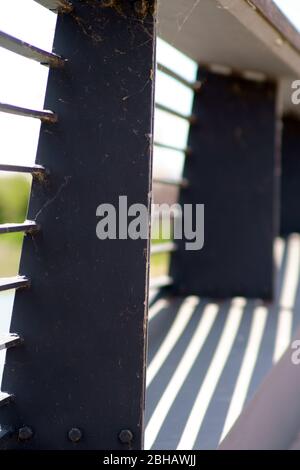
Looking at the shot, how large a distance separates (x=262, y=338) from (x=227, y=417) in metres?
1.22

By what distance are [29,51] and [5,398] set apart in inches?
42.9

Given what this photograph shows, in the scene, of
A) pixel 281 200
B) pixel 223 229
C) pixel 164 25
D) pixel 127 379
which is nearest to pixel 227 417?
pixel 127 379

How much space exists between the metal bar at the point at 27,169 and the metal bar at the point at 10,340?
1.72 feet

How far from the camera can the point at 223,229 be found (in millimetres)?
4859

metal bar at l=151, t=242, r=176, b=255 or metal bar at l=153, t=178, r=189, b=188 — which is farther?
metal bar at l=151, t=242, r=176, b=255

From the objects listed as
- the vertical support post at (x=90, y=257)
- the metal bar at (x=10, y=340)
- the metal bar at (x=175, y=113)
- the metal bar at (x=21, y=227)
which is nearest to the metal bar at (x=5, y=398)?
the vertical support post at (x=90, y=257)

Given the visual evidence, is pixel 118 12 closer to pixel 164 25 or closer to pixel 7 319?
pixel 164 25

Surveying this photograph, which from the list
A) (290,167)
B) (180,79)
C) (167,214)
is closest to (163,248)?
(167,214)

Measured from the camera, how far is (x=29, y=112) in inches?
82.9

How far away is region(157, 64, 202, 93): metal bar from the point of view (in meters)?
3.82

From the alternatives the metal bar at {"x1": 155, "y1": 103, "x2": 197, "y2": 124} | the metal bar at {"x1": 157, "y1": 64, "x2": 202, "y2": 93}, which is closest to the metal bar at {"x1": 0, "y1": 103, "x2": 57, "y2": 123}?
the metal bar at {"x1": 157, "y1": 64, "x2": 202, "y2": 93}

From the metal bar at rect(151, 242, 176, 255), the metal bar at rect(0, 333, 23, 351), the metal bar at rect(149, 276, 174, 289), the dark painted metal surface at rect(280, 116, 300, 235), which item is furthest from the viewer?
the dark painted metal surface at rect(280, 116, 300, 235)

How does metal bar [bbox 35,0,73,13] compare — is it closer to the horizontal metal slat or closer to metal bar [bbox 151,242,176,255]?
the horizontal metal slat

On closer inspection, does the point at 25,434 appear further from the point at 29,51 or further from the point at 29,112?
the point at 29,51
